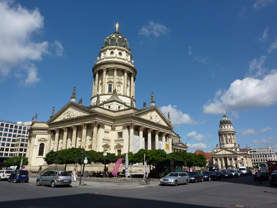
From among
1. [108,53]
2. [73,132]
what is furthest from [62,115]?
[108,53]

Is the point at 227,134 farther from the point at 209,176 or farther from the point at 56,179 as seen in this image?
the point at 56,179

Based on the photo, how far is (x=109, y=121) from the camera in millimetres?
44375

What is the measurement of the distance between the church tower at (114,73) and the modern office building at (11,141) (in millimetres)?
72266

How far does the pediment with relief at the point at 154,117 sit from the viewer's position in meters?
47.0

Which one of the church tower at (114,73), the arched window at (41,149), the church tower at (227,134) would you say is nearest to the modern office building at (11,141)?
the arched window at (41,149)

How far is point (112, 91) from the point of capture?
5694 centimetres

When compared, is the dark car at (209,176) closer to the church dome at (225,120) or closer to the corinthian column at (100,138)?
the corinthian column at (100,138)

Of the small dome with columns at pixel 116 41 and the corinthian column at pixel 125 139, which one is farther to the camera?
the small dome with columns at pixel 116 41

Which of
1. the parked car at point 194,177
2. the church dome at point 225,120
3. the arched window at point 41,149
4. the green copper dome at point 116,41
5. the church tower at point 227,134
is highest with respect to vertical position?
the green copper dome at point 116,41

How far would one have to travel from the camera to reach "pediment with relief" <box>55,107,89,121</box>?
4517 centimetres

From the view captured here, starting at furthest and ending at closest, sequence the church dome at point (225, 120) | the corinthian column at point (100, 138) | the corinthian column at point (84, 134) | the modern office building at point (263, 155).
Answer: the modern office building at point (263, 155), the church dome at point (225, 120), the corinthian column at point (84, 134), the corinthian column at point (100, 138)

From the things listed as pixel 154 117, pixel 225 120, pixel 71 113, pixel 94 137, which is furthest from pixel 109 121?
pixel 225 120

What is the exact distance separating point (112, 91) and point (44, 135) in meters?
21.9

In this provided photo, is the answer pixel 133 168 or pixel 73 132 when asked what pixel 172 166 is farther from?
pixel 73 132
